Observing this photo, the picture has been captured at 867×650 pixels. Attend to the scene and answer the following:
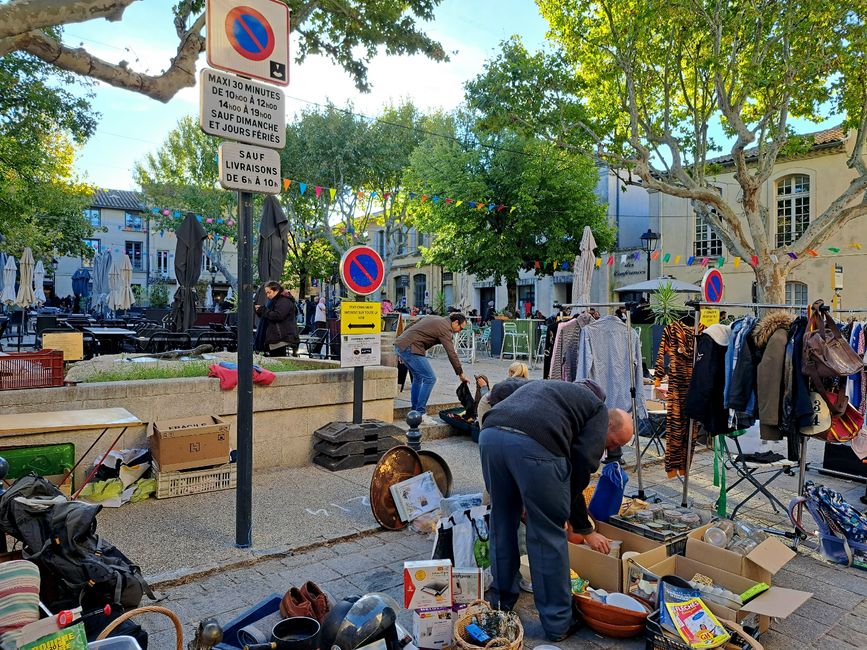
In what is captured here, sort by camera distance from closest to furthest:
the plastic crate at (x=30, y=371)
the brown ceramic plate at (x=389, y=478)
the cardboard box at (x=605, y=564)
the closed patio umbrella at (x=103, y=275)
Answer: the cardboard box at (x=605, y=564) → the brown ceramic plate at (x=389, y=478) → the plastic crate at (x=30, y=371) → the closed patio umbrella at (x=103, y=275)

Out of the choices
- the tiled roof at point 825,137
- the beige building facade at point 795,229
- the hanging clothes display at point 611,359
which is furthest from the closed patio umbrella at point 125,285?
the tiled roof at point 825,137

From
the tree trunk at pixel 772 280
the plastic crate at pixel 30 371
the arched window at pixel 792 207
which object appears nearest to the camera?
the plastic crate at pixel 30 371

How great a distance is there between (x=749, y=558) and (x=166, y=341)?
9834mm

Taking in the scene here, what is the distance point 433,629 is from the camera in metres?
3.05

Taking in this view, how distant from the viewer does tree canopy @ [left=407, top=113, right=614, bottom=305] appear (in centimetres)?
2141

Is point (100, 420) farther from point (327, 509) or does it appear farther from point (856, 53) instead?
point (856, 53)

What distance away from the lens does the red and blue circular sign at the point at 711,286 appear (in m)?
9.59

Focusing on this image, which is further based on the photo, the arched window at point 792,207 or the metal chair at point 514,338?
the arched window at point 792,207

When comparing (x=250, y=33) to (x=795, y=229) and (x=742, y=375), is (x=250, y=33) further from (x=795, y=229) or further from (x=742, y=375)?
(x=795, y=229)

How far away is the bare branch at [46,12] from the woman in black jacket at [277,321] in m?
4.17

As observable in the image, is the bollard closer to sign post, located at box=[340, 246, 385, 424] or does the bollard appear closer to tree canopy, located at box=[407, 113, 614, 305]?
sign post, located at box=[340, 246, 385, 424]

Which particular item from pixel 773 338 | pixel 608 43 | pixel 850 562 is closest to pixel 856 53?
pixel 608 43

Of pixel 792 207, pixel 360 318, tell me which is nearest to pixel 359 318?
pixel 360 318

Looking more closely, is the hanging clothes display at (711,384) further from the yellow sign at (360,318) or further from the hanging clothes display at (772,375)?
the yellow sign at (360,318)
